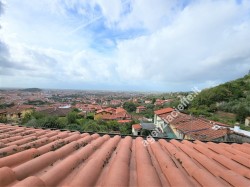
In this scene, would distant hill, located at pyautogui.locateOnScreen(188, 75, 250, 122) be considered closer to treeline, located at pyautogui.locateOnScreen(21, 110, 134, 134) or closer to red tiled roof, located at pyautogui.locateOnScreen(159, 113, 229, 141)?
treeline, located at pyautogui.locateOnScreen(21, 110, 134, 134)

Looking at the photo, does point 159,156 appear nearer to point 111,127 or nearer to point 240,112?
point 240,112

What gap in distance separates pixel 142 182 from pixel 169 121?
24.2 metres

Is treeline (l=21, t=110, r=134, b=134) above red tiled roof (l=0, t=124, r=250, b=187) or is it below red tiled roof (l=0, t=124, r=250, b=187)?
below

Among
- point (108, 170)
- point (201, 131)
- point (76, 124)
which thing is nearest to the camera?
point (108, 170)

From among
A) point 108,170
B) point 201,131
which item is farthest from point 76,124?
point 108,170

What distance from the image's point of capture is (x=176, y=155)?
3.30 m

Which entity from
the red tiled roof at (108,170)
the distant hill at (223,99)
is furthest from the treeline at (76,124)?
the red tiled roof at (108,170)

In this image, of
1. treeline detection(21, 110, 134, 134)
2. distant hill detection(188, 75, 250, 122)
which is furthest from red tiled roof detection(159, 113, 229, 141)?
distant hill detection(188, 75, 250, 122)

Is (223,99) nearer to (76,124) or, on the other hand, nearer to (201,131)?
(201,131)

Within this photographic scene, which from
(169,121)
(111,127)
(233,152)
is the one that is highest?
(233,152)

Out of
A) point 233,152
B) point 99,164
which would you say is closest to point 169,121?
point 233,152

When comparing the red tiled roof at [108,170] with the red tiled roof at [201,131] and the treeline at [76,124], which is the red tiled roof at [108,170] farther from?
the treeline at [76,124]

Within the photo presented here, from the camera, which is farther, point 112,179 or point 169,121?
point 169,121

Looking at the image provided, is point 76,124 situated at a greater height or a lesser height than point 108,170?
lesser
